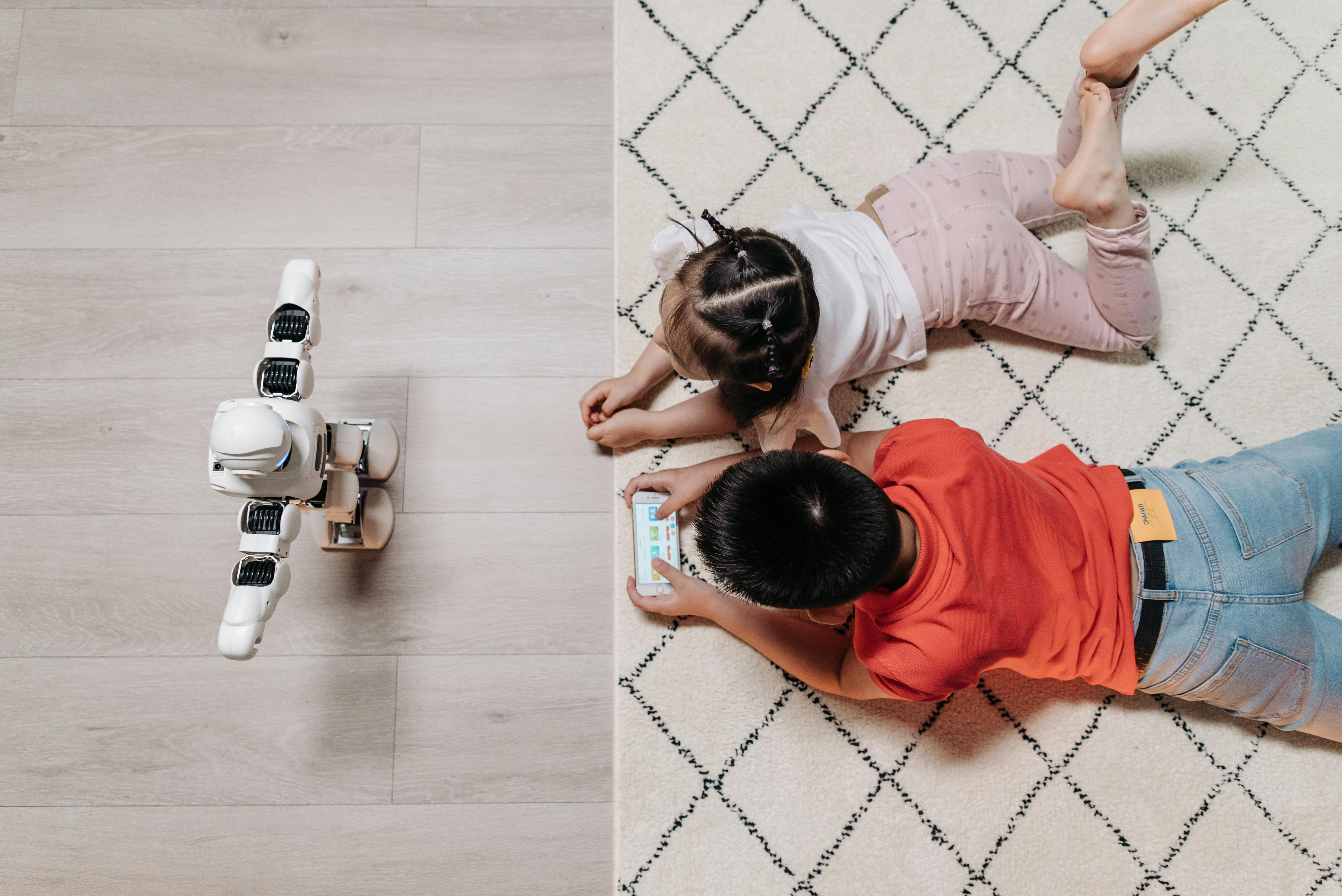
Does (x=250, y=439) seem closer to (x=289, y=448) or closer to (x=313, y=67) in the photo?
(x=289, y=448)

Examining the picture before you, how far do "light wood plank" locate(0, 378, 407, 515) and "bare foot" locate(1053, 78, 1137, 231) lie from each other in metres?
0.80

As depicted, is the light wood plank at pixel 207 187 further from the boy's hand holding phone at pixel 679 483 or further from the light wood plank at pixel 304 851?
the light wood plank at pixel 304 851

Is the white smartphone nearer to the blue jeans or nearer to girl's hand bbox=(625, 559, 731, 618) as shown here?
girl's hand bbox=(625, 559, 731, 618)

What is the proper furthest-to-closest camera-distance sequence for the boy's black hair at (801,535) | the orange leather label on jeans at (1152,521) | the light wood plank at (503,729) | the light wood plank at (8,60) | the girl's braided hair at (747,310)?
the light wood plank at (8,60)
the light wood plank at (503,729)
the orange leather label on jeans at (1152,521)
the girl's braided hair at (747,310)
the boy's black hair at (801,535)

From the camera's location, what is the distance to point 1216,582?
78 cm

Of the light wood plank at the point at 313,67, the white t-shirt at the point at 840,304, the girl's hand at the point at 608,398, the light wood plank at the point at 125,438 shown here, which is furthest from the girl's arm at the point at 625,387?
the light wood plank at the point at 313,67

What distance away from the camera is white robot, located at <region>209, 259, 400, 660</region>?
0.60 metres

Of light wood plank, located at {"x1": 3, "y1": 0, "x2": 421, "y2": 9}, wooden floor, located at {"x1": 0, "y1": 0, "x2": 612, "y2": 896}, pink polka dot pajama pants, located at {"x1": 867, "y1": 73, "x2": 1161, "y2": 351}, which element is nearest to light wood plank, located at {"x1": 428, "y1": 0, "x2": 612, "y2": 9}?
wooden floor, located at {"x1": 0, "y1": 0, "x2": 612, "y2": 896}

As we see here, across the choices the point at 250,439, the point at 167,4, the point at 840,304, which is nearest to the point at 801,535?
the point at 840,304

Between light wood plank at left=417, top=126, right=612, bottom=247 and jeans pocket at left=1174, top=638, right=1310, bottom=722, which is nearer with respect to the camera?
jeans pocket at left=1174, top=638, right=1310, bottom=722

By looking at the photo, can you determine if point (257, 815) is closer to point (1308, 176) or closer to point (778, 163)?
point (778, 163)

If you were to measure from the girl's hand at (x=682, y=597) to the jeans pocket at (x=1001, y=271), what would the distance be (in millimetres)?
452

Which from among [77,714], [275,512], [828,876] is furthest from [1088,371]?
[77,714]

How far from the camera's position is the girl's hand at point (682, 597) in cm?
88
